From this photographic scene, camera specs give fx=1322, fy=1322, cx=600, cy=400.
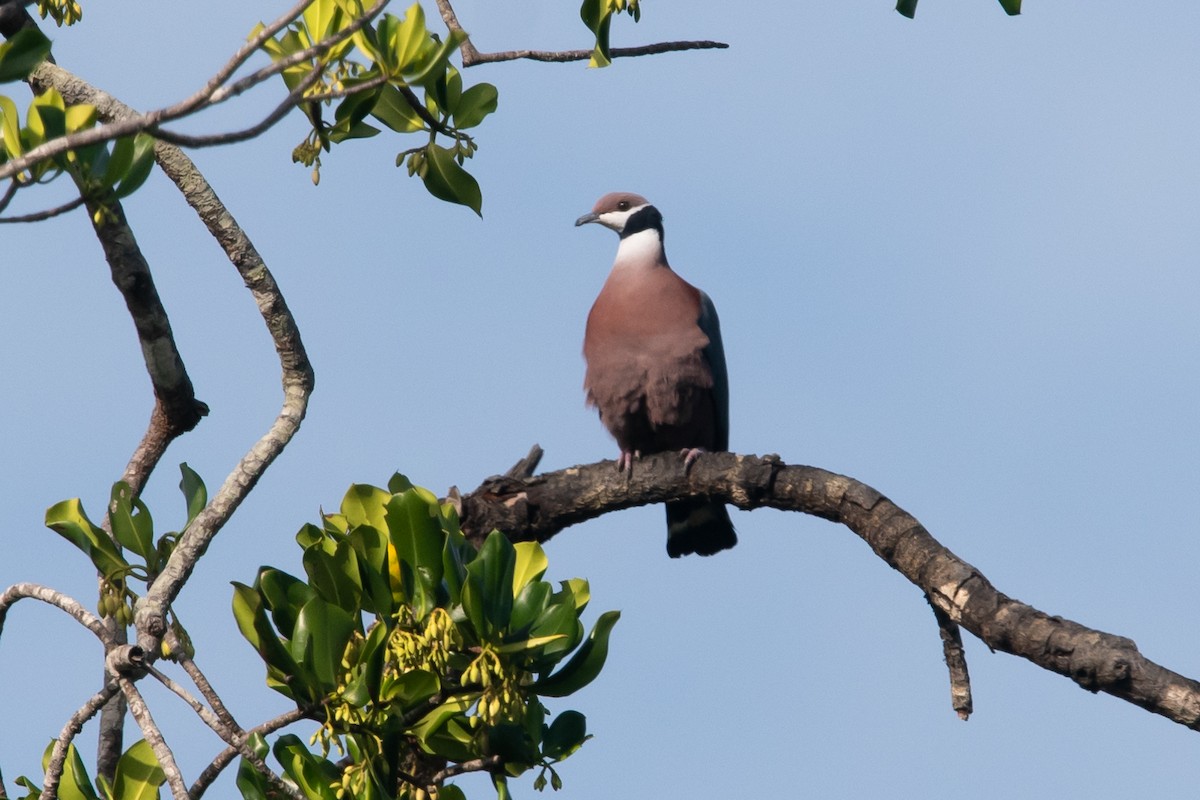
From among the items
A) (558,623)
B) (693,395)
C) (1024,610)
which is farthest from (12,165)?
(693,395)

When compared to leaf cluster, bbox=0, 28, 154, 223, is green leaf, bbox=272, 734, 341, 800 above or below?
below

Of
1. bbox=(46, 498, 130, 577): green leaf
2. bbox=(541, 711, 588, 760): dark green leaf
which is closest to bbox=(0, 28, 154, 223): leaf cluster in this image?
bbox=(46, 498, 130, 577): green leaf

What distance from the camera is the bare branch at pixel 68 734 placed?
251 centimetres

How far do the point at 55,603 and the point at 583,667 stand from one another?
3.52 feet

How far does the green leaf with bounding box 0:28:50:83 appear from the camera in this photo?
2.27 meters

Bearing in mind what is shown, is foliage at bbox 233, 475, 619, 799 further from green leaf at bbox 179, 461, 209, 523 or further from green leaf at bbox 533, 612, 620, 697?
green leaf at bbox 179, 461, 209, 523

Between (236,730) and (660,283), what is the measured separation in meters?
3.31

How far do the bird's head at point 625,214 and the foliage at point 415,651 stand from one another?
3163 mm

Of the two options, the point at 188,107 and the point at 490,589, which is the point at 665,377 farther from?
the point at 188,107

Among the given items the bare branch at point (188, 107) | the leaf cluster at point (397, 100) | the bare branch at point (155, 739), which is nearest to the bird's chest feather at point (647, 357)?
the leaf cluster at point (397, 100)

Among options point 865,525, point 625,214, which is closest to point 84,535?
point 865,525

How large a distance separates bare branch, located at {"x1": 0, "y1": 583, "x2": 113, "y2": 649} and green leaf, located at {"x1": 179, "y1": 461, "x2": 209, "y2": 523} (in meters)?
0.50

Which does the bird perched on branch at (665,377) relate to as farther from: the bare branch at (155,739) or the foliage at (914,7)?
the bare branch at (155,739)

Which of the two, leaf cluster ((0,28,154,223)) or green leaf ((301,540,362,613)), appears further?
green leaf ((301,540,362,613))
